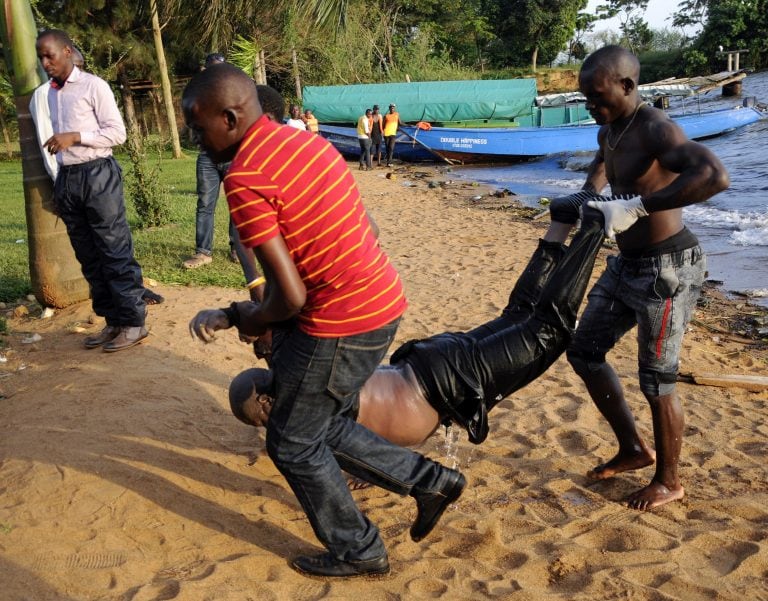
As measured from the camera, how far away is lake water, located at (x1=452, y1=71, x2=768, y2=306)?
30.1 ft

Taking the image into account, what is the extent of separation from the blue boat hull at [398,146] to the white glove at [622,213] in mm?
20738

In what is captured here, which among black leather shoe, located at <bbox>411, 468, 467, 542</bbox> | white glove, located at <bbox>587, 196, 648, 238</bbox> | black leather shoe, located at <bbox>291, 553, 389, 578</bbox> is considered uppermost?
white glove, located at <bbox>587, 196, 648, 238</bbox>

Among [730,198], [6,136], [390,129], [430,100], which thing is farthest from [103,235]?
[6,136]

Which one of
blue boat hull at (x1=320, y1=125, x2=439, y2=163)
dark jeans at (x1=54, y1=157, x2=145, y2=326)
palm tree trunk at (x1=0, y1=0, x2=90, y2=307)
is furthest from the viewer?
blue boat hull at (x1=320, y1=125, x2=439, y2=163)

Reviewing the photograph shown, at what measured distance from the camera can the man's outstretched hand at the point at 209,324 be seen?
8.39 ft

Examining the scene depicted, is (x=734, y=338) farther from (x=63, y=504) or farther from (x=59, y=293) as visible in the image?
(x=59, y=293)

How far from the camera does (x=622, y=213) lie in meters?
2.98

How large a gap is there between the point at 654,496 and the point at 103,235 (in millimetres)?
4001

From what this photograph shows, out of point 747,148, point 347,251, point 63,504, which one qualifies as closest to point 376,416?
point 347,251

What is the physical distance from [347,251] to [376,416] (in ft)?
4.01

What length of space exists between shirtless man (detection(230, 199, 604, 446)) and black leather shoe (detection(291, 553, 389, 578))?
0.74 metres

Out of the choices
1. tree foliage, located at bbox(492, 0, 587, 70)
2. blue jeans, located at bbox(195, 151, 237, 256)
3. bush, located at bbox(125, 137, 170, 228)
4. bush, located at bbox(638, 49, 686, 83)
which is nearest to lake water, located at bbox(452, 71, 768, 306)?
blue jeans, located at bbox(195, 151, 237, 256)

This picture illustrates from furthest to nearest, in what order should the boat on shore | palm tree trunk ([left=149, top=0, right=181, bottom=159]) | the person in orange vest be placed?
the boat on shore, the person in orange vest, palm tree trunk ([left=149, top=0, right=181, bottom=159])

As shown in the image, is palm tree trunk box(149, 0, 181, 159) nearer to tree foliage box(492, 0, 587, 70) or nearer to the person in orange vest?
the person in orange vest
